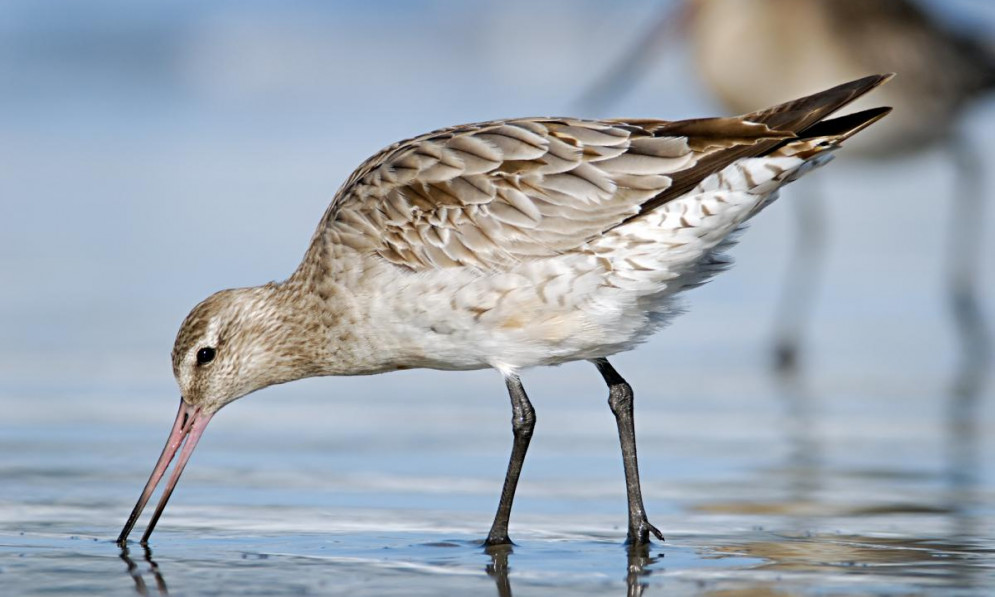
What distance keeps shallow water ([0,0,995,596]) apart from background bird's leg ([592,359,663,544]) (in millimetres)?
91

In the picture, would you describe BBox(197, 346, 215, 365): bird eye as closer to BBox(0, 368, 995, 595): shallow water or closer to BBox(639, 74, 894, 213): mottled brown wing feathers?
BBox(0, 368, 995, 595): shallow water

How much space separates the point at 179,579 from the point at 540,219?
5.35ft

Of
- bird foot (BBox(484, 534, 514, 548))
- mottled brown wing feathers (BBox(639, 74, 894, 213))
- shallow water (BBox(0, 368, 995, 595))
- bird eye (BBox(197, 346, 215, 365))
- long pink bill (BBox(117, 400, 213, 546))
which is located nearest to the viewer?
shallow water (BBox(0, 368, 995, 595))

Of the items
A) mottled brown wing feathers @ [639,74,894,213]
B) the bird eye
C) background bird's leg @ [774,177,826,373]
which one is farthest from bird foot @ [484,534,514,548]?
background bird's leg @ [774,177,826,373]

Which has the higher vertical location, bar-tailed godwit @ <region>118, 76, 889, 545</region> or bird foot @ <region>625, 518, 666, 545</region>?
bar-tailed godwit @ <region>118, 76, 889, 545</region>

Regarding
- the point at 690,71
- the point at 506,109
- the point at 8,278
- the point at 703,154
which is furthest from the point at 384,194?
the point at 506,109

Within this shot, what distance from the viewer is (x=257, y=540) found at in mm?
5262

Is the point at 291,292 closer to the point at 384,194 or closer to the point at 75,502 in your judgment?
the point at 384,194

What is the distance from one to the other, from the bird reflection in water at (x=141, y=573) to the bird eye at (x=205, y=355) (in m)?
0.86

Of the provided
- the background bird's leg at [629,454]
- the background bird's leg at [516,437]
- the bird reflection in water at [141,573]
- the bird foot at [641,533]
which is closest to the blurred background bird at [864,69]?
the background bird's leg at [629,454]

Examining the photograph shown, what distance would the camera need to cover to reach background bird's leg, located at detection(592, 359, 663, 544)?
5.34 meters

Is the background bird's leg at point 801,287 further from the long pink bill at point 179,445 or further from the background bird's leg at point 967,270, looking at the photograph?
the long pink bill at point 179,445

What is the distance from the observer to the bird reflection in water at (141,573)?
4590 millimetres

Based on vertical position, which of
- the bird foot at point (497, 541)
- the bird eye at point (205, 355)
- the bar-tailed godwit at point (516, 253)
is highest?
the bar-tailed godwit at point (516, 253)
